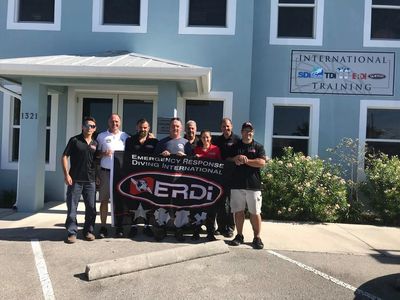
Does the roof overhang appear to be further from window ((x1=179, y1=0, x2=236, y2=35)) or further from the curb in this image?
the curb

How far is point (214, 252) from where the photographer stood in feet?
19.4

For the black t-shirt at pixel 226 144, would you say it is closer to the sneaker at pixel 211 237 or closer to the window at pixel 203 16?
the sneaker at pixel 211 237

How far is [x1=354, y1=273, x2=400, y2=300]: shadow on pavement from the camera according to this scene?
8.79ft

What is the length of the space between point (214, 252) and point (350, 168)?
5243mm

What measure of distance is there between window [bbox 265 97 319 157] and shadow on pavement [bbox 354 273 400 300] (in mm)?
7309

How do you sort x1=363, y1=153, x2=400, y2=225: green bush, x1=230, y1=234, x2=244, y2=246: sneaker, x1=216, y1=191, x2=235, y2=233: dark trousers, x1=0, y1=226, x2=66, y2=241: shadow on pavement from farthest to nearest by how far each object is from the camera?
x1=363, y1=153, x2=400, y2=225: green bush, x1=216, y1=191, x2=235, y2=233: dark trousers, x1=0, y1=226, x2=66, y2=241: shadow on pavement, x1=230, y1=234, x2=244, y2=246: sneaker

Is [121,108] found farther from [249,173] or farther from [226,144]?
[249,173]

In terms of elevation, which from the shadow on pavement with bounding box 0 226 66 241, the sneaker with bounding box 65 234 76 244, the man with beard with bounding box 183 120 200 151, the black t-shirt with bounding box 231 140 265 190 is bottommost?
the shadow on pavement with bounding box 0 226 66 241

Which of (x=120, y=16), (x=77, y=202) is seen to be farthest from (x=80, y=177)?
(x=120, y=16)

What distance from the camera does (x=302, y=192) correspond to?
8641mm

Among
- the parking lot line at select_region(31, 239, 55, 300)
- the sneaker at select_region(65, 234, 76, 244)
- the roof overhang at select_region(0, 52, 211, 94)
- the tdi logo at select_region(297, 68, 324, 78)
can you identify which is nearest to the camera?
the parking lot line at select_region(31, 239, 55, 300)

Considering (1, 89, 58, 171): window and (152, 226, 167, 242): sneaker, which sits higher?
(1, 89, 58, 171): window

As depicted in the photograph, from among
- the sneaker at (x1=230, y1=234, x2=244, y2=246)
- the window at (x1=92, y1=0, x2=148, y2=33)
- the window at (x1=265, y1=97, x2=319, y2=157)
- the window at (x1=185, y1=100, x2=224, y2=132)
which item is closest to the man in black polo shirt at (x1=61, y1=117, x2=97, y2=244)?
the sneaker at (x1=230, y1=234, x2=244, y2=246)

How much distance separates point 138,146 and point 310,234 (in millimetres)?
3339
